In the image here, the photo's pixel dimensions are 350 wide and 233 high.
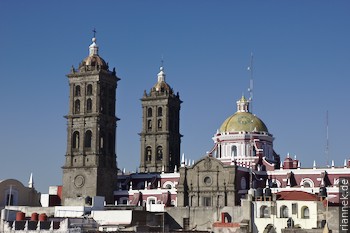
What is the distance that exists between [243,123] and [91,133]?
69.1ft

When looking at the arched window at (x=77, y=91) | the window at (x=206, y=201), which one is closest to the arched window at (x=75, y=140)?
the arched window at (x=77, y=91)

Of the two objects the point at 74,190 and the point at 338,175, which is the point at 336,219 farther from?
the point at 74,190

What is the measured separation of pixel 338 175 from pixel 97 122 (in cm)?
3133

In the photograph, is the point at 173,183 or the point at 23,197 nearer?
the point at 23,197

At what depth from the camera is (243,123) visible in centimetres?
10475

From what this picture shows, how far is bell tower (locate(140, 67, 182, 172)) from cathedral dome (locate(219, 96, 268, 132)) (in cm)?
886

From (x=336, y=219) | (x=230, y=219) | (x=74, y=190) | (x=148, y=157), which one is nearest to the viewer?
(x=336, y=219)

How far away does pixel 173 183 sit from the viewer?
10094cm

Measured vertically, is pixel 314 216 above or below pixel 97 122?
below

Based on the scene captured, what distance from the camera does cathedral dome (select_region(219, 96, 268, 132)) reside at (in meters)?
104

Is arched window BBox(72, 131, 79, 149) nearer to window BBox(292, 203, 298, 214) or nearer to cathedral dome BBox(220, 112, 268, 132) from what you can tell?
cathedral dome BBox(220, 112, 268, 132)

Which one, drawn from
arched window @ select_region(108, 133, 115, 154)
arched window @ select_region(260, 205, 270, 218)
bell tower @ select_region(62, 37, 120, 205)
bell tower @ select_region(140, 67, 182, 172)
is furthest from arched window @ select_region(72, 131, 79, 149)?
arched window @ select_region(260, 205, 270, 218)

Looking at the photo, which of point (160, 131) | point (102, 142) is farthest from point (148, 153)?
point (102, 142)

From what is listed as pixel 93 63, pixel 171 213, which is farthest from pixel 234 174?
pixel 93 63
